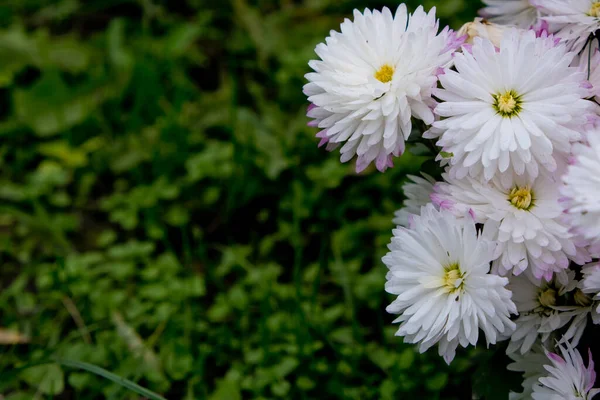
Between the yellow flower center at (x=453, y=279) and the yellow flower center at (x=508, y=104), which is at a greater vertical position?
the yellow flower center at (x=508, y=104)

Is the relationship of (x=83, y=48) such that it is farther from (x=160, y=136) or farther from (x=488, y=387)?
(x=488, y=387)

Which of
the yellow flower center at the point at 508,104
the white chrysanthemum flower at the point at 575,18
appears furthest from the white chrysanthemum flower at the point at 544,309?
the white chrysanthemum flower at the point at 575,18

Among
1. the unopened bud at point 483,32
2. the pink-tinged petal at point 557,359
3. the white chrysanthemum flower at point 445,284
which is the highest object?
the unopened bud at point 483,32

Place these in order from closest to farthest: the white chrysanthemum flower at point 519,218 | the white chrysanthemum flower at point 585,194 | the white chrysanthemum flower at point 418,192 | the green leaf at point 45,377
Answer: the white chrysanthemum flower at point 585,194
the white chrysanthemum flower at point 519,218
the white chrysanthemum flower at point 418,192
the green leaf at point 45,377

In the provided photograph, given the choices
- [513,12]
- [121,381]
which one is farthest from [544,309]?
[121,381]

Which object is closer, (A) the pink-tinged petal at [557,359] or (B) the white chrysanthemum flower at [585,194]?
(B) the white chrysanthemum flower at [585,194]

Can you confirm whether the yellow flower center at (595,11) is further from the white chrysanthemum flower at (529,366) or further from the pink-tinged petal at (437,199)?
the white chrysanthemum flower at (529,366)

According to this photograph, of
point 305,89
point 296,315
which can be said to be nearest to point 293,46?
point 296,315

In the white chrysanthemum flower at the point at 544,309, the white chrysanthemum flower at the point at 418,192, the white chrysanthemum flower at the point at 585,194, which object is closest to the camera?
the white chrysanthemum flower at the point at 585,194
